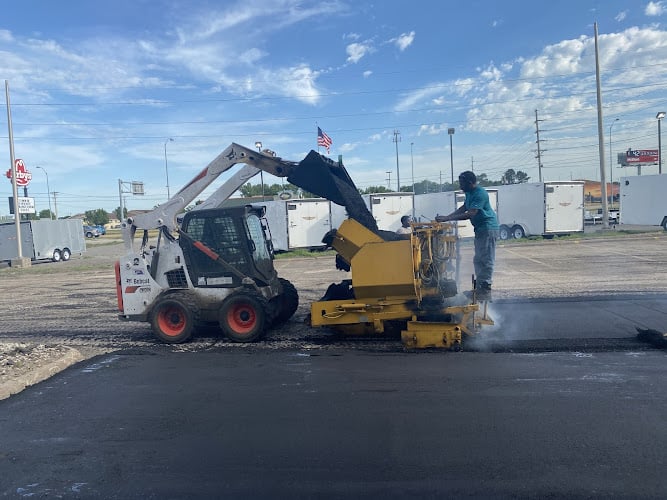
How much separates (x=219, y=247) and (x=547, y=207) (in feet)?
72.1

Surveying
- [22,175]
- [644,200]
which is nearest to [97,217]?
[22,175]

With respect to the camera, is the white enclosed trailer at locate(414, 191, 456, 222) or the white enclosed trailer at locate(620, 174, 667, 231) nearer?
the white enclosed trailer at locate(414, 191, 456, 222)

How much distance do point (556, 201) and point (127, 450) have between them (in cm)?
2568

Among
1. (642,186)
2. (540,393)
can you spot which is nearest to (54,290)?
(540,393)

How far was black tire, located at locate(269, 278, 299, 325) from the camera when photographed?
28.4ft

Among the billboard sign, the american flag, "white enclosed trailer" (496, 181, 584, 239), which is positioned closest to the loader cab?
the american flag

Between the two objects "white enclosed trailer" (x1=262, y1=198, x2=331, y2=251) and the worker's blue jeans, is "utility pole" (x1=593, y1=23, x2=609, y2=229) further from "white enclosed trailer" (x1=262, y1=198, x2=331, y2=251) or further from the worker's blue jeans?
the worker's blue jeans

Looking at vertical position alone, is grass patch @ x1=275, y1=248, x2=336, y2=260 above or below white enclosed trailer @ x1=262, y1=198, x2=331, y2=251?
below

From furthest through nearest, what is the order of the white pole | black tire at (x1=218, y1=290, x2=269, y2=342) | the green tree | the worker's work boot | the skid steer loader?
the green tree → the white pole → the skid steer loader → black tire at (x1=218, y1=290, x2=269, y2=342) → the worker's work boot

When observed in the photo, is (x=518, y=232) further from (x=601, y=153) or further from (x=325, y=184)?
(x=325, y=184)

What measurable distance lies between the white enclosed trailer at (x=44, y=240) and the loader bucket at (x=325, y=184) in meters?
27.7

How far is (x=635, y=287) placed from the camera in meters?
11.4

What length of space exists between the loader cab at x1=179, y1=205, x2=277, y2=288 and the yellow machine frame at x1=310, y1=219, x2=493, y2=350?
4.88 ft

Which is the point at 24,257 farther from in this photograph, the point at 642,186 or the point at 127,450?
the point at 642,186
